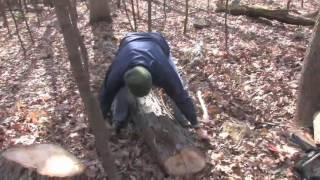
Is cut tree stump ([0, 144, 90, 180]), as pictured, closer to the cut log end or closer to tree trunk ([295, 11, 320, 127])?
the cut log end

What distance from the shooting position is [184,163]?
4.06 m

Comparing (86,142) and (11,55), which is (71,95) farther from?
(11,55)

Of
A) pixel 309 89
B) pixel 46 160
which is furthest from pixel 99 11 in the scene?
pixel 46 160

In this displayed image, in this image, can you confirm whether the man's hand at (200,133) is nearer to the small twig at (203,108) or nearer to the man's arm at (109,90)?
the small twig at (203,108)

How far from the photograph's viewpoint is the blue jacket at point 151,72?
4.63m

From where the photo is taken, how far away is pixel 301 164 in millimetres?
4375

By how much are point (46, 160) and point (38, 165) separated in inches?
5.0

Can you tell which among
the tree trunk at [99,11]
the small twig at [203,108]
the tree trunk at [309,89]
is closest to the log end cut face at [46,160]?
the small twig at [203,108]

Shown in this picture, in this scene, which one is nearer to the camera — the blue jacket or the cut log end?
the cut log end

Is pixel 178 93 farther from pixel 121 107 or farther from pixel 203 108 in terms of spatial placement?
pixel 203 108

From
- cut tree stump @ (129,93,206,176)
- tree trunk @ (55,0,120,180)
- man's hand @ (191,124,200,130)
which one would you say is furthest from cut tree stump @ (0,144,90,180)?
man's hand @ (191,124,200,130)

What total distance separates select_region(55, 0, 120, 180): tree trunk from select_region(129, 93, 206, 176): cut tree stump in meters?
0.55

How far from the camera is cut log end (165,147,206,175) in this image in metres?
4.04

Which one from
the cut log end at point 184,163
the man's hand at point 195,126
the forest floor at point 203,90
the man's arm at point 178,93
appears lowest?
the forest floor at point 203,90
